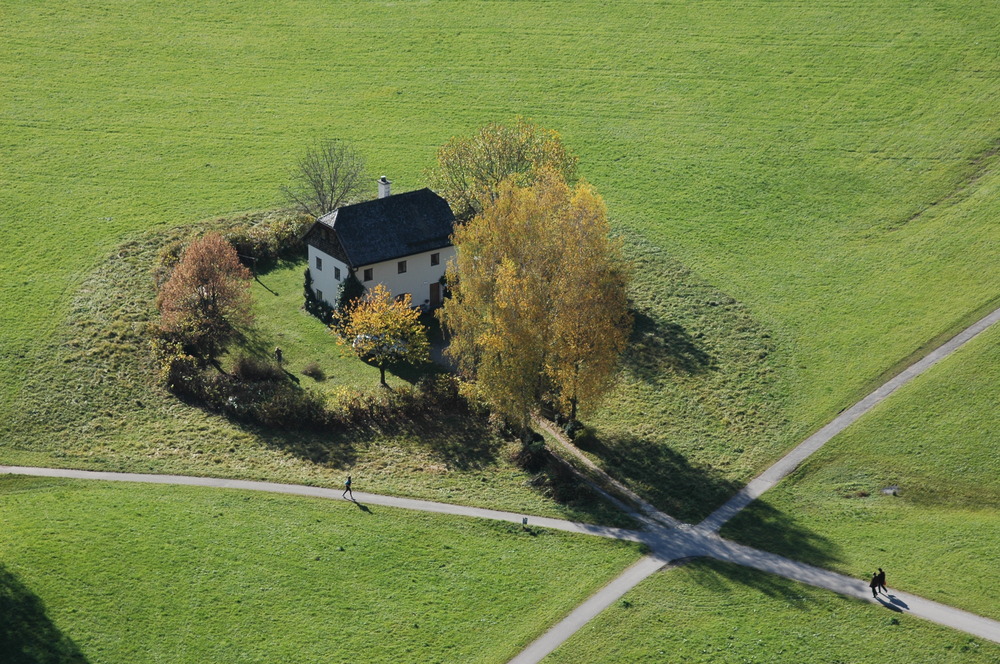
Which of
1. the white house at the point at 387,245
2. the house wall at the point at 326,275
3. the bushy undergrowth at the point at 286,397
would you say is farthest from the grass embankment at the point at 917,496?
the house wall at the point at 326,275

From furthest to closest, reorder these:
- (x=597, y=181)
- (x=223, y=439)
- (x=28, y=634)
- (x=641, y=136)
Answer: (x=641, y=136) < (x=597, y=181) < (x=223, y=439) < (x=28, y=634)

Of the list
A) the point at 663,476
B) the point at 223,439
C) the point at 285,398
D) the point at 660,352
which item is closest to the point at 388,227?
the point at 285,398

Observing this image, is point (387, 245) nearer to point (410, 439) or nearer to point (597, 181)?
point (410, 439)

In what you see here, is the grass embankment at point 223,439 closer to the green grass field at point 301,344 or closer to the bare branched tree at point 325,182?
the green grass field at point 301,344

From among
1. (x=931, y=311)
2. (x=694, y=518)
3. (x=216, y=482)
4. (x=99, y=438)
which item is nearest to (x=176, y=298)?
(x=99, y=438)

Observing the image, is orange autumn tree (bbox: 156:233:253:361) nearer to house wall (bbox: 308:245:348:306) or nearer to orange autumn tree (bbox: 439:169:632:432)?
house wall (bbox: 308:245:348:306)

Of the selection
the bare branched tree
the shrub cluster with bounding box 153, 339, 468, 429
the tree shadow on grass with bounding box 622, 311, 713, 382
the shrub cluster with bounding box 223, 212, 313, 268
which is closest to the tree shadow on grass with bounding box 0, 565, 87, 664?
the shrub cluster with bounding box 153, 339, 468, 429
